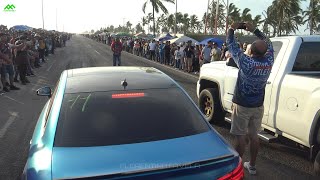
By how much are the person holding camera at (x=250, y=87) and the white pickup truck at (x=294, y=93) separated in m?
0.52

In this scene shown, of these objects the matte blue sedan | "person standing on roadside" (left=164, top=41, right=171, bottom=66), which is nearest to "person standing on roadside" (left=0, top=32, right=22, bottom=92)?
the matte blue sedan

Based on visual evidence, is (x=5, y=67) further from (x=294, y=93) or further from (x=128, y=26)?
(x=128, y=26)

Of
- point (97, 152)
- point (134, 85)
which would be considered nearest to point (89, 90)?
point (134, 85)

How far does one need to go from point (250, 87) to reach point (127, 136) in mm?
2283

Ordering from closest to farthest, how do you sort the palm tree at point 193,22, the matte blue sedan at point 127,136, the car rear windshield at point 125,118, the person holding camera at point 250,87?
the matte blue sedan at point 127,136, the car rear windshield at point 125,118, the person holding camera at point 250,87, the palm tree at point 193,22

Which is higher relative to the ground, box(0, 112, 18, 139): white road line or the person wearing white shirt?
the person wearing white shirt

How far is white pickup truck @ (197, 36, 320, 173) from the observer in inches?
193

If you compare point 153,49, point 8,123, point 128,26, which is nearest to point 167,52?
point 153,49

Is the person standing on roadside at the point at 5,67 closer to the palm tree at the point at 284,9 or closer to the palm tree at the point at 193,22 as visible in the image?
the palm tree at the point at 284,9

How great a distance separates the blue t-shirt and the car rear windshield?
55.0 inches

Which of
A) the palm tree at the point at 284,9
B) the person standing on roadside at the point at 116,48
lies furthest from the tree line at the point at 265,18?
the person standing on roadside at the point at 116,48

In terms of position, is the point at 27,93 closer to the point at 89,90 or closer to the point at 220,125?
the point at 220,125

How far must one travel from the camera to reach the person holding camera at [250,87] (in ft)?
15.9

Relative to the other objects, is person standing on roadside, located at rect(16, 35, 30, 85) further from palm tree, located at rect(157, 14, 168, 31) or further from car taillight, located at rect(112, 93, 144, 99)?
palm tree, located at rect(157, 14, 168, 31)
